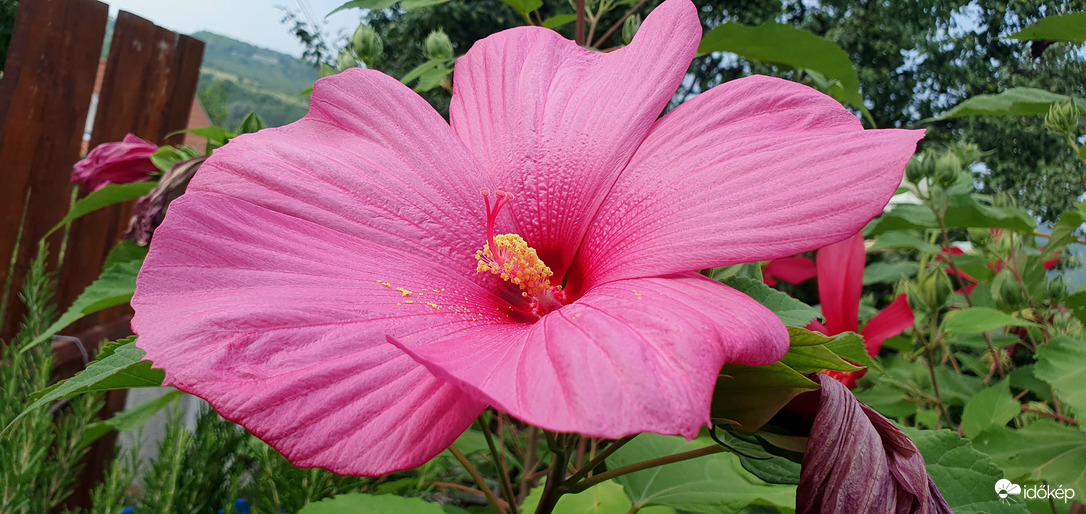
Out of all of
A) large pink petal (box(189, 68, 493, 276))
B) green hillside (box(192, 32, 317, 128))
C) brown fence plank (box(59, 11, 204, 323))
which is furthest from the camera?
green hillside (box(192, 32, 317, 128))

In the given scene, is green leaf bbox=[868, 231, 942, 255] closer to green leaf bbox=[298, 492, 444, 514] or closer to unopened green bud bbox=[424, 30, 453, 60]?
unopened green bud bbox=[424, 30, 453, 60]

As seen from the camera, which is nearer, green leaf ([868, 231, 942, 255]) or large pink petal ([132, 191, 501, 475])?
large pink petal ([132, 191, 501, 475])

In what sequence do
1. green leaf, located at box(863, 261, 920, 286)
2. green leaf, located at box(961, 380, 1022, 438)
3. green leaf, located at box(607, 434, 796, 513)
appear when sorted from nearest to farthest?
green leaf, located at box(607, 434, 796, 513) → green leaf, located at box(961, 380, 1022, 438) → green leaf, located at box(863, 261, 920, 286)

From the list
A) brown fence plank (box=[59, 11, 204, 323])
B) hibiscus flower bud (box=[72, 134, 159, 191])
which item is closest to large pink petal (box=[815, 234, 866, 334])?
hibiscus flower bud (box=[72, 134, 159, 191])

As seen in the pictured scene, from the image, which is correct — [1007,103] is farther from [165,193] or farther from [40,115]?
[40,115]

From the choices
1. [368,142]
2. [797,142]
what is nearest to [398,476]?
[368,142]

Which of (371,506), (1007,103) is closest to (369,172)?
(371,506)
